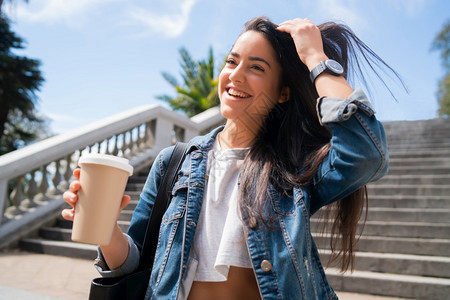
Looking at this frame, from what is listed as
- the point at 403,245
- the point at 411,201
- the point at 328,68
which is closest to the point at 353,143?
the point at 328,68

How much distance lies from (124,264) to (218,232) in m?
0.35

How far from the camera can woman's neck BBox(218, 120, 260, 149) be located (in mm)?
1658

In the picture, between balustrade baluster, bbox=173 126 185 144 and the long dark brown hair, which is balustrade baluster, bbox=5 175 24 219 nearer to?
balustrade baluster, bbox=173 126 185 144

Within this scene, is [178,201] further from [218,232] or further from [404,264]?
[404,264]

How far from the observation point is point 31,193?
206 inches

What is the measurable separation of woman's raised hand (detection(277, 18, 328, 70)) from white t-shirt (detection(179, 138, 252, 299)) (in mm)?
493

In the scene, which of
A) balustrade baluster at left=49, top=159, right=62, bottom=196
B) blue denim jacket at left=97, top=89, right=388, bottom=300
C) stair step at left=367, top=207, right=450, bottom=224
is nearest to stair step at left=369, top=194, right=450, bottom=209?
stair step at left=367, top=207, right=450, bottom=224

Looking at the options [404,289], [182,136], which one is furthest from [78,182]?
[182,136]

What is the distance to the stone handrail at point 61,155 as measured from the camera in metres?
4.82

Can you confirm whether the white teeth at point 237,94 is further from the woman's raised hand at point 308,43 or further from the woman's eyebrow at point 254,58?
the woman's raised hand at point 308,43

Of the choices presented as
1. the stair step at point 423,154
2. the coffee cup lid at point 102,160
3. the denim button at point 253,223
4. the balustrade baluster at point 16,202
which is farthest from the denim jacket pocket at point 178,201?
the stair step at point 423,154

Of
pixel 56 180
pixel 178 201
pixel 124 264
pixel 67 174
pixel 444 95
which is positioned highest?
pixel 444 95

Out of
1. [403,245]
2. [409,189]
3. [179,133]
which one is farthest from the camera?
[179,133]

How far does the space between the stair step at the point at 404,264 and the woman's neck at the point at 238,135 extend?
7.14 ft
